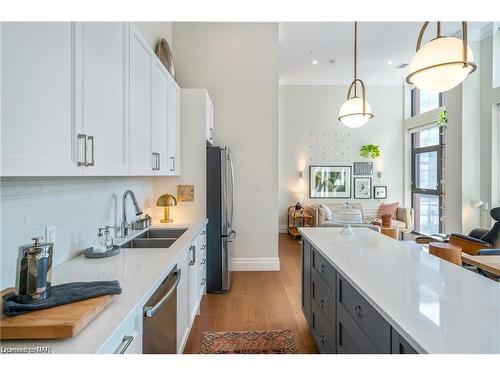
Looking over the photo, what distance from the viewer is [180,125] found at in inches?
134

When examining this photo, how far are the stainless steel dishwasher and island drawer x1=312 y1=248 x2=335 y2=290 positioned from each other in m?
0.97

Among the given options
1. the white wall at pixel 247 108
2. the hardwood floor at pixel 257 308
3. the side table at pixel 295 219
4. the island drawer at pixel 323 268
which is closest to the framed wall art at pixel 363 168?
the side table at pixel 295 219

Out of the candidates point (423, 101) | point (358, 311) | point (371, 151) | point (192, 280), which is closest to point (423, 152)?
point (371, 151)

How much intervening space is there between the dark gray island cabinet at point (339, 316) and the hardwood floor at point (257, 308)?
1.23ft

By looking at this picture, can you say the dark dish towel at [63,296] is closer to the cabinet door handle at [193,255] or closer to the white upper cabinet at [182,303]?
the white upper cabinet at [182,303]

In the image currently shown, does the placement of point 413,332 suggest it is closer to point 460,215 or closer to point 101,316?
point 101,316

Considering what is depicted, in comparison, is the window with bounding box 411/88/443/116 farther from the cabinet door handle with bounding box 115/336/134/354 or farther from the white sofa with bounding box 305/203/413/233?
the cabinet door handle with bounding box 115/336/134/354

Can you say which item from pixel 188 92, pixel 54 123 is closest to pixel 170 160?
pixel 188 92

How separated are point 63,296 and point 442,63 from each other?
2193 mm

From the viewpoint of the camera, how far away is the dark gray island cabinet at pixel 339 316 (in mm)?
1107

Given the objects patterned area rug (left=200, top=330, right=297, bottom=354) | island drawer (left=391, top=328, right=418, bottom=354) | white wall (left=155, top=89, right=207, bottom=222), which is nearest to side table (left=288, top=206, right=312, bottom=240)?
white wall (left=155, top=89, right=207, bottom=222)

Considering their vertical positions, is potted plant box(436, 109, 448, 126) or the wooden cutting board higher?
potted plant box(436, 109, 448, 126)

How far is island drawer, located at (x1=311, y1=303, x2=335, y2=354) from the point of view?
1.77 metres

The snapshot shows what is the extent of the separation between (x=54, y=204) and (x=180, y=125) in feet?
6.61
